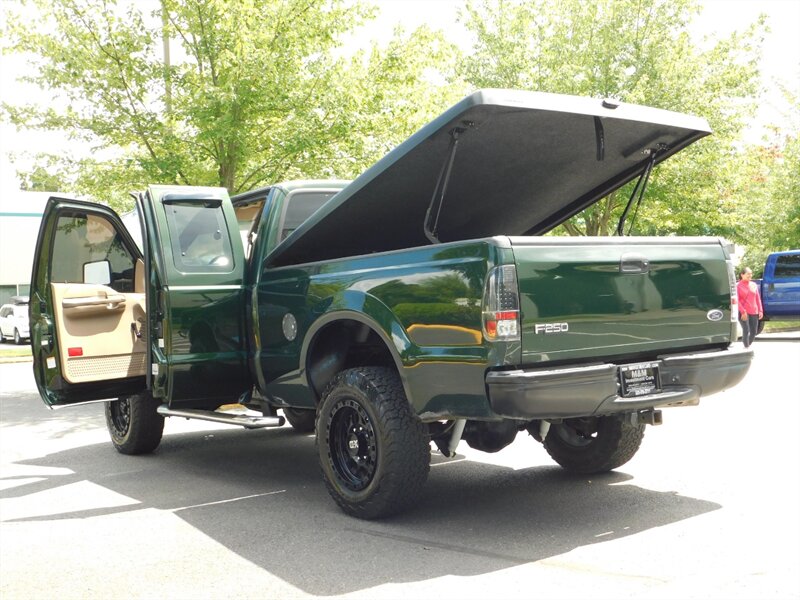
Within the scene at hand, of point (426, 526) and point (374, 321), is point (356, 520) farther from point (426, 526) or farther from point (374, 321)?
point (374, 321)

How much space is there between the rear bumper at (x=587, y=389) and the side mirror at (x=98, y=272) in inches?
160

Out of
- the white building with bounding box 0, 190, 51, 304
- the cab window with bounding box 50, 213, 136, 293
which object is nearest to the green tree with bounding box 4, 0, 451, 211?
the cab window with bounding box 50, 213, 136, 293

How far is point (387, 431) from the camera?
5.27 metres

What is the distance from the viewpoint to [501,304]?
4676 millimetres

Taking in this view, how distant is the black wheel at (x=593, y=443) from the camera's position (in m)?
6.25

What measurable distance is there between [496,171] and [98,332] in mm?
3471

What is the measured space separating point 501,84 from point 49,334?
68.8 ft

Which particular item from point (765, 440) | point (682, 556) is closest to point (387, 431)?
point (682, 556)

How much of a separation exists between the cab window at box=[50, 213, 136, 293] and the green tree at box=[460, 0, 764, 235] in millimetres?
17492

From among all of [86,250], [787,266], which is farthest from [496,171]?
[787,266]

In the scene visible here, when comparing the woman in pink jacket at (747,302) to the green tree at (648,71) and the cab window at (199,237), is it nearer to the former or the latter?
the green tree at (648,71)

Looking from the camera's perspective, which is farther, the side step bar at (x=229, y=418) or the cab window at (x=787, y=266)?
the cab window at (x=787, y=266)

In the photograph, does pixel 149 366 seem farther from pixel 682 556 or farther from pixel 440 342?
pixel 682 556

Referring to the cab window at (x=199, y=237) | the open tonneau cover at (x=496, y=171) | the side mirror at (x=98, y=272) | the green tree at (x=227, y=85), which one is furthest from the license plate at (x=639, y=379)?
the green tree at (x=227, y=85)
